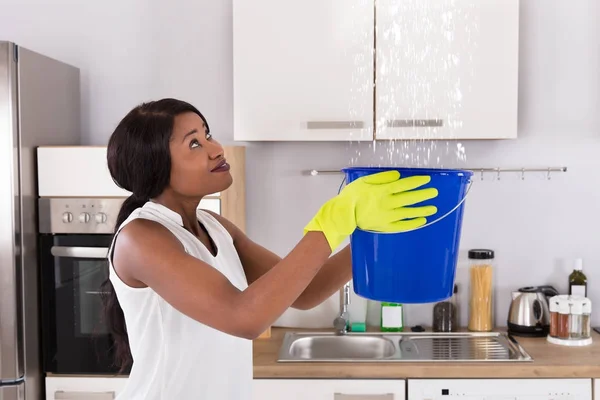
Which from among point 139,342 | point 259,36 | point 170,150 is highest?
point 259,36

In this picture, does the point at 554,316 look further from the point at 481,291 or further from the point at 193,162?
Answer: the point at 193,162

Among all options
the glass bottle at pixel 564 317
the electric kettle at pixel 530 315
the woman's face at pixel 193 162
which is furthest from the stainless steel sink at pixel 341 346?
the woman's face at pixel 193 162

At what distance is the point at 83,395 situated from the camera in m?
2.26

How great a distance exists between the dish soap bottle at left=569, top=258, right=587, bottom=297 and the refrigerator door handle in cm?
162

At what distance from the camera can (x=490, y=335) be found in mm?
2492

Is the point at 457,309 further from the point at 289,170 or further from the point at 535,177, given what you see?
the point at 289,170

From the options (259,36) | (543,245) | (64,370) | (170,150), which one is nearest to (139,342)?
(170,150)

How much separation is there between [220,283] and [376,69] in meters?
1.26

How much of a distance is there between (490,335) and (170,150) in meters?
1.58

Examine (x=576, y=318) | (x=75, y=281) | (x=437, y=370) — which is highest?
(x=75, y=281)

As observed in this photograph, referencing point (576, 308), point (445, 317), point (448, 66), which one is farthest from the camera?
point (445, 317)

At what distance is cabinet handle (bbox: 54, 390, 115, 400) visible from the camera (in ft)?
7.38

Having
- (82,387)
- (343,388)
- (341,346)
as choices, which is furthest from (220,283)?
(341,346)

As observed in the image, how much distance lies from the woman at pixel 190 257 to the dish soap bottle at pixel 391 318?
1133 millimetres
